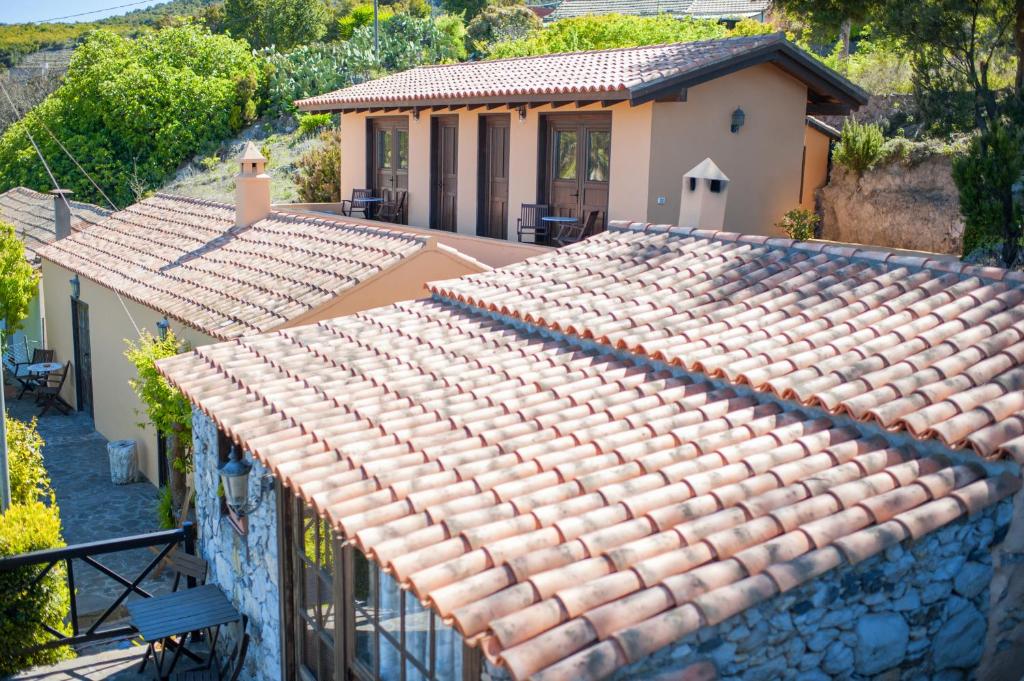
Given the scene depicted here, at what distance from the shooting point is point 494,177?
1798 cm

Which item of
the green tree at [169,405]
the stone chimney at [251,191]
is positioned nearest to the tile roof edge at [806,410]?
the green tree at [169,405]

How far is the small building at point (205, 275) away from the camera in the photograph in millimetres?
12523

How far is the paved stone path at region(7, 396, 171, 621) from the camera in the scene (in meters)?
12.2

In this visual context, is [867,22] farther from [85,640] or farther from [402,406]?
[85,640]

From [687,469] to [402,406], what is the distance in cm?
241

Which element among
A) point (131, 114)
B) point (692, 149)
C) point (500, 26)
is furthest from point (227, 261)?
point (500, 26)

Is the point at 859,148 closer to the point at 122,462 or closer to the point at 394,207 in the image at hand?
the point at 394,207

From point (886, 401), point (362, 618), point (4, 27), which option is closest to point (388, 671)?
point (362, 618)

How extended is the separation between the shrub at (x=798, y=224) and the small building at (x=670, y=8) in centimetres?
3226

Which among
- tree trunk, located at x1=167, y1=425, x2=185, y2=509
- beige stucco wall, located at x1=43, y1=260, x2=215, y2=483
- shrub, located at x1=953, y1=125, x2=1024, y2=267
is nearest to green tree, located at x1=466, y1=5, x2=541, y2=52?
beige stucco wall, located at x1=43, y1=260, x2=215, y2=483

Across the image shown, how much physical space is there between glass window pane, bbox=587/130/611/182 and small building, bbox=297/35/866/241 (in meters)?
0.02

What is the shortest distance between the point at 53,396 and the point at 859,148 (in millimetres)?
16581

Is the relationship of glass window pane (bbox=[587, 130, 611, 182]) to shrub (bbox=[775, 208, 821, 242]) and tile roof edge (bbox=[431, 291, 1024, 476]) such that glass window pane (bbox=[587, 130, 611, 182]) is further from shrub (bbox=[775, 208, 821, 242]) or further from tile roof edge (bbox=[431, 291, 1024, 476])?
tile roof edge (bbox=[431, 291, 1024, 476])

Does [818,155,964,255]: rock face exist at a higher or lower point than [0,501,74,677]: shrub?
higher
